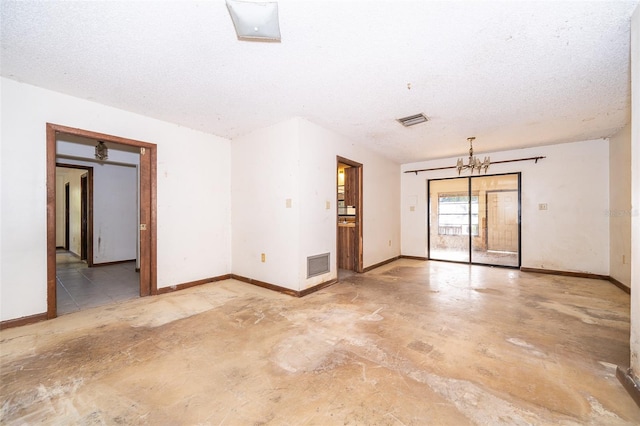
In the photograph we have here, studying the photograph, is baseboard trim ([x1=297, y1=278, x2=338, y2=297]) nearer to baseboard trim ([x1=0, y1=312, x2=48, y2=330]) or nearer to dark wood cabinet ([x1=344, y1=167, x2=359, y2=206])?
dark wood cabinet ([x1=344, y1=167, x2=359, y2=206])

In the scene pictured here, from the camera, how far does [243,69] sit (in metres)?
2.40

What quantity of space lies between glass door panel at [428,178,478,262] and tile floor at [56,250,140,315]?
6.41m

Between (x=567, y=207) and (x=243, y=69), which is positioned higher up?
(x=243, y=69)

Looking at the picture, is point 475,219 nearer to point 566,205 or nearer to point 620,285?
point 566,205

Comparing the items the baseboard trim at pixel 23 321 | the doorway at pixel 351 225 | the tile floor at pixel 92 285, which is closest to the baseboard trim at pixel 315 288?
the doorway at pixel 351 225

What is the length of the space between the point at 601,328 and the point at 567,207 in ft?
11.0

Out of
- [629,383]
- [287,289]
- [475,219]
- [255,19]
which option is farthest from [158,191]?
[475,219]

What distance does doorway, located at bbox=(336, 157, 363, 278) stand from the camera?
5.04 m

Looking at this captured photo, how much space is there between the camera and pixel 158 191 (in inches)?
146

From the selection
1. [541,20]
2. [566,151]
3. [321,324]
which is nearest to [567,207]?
[566,151]

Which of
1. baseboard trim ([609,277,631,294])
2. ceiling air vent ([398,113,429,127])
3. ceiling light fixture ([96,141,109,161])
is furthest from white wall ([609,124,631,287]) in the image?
ceiling light fixture ([96,141,109,161])

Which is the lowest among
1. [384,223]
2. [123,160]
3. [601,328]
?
[601,328]

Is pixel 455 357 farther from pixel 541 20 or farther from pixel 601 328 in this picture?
pixel 541 20

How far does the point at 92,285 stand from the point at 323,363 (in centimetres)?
437
